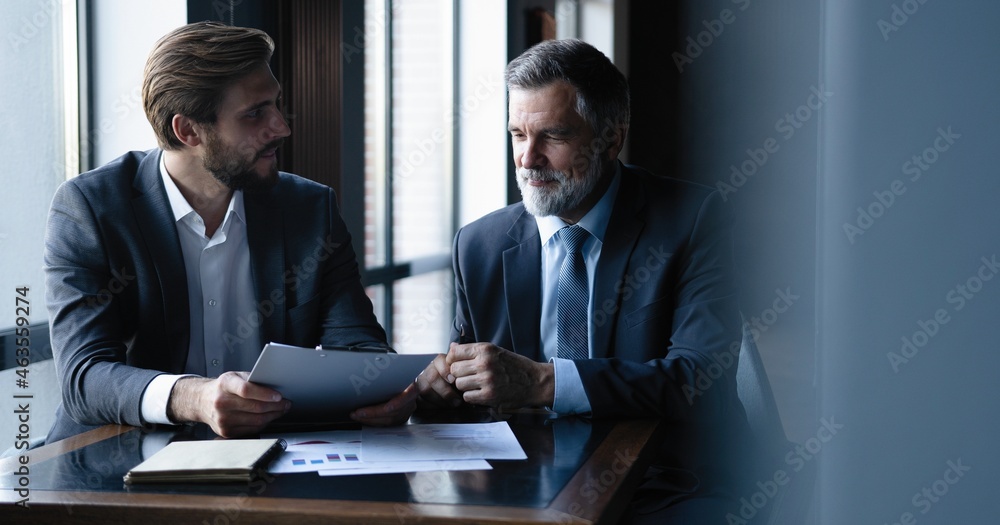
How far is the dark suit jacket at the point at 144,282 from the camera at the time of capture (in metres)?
1.83

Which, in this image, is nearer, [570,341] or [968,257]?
[968,257]

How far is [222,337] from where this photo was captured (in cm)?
219

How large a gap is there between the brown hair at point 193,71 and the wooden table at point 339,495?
1004 mm

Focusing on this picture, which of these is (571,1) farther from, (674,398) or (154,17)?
(674,398)

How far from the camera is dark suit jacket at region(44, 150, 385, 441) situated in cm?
183

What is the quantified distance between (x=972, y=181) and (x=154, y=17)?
2396mm

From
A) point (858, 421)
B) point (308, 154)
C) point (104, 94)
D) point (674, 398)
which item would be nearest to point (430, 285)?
point (308, 154)

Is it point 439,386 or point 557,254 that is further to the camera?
point 557,254

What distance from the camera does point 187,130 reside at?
222 cm

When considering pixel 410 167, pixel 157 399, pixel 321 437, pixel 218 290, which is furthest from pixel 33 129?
pixel 410 167

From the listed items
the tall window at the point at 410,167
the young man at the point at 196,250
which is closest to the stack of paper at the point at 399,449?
the young man at the point at 196,250

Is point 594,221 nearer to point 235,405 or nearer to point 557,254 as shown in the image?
point 557,254

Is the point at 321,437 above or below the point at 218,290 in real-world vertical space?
below

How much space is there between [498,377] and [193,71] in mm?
1097
